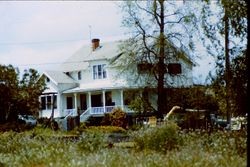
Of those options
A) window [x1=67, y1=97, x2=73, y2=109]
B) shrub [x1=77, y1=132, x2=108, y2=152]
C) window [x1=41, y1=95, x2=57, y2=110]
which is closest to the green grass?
shrub [x1=77, y1=132, x2=108, y2=152]

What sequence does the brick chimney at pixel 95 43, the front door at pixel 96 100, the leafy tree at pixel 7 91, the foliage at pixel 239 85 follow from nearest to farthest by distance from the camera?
the foliage at pixel 239 85, the leafy tree at pixel 7 91, the front door at pixel 96 100, the brick chimney at pixel 95 43

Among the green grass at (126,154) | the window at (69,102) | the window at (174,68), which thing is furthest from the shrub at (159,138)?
the window at (69,102)

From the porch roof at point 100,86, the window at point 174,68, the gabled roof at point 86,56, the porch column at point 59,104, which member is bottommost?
the porch column at point 59,104

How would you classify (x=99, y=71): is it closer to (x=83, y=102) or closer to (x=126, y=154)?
(x=83, y=102)

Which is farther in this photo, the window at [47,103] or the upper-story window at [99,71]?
the window at [47,103]

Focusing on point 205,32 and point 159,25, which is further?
point 159,25

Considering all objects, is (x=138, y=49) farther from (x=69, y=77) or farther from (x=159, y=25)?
(x=69, y=77)

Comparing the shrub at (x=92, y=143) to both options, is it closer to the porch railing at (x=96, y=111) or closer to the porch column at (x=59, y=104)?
the porch railing at (x=96, y=111)

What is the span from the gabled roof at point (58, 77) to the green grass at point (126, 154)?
37158 millimetres

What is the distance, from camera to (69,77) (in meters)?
55.9

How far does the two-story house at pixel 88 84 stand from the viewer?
4906cm

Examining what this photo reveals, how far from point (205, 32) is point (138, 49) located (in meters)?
19.6

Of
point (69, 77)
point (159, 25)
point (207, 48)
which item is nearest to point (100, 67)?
point (69, 77)

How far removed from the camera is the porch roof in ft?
161
